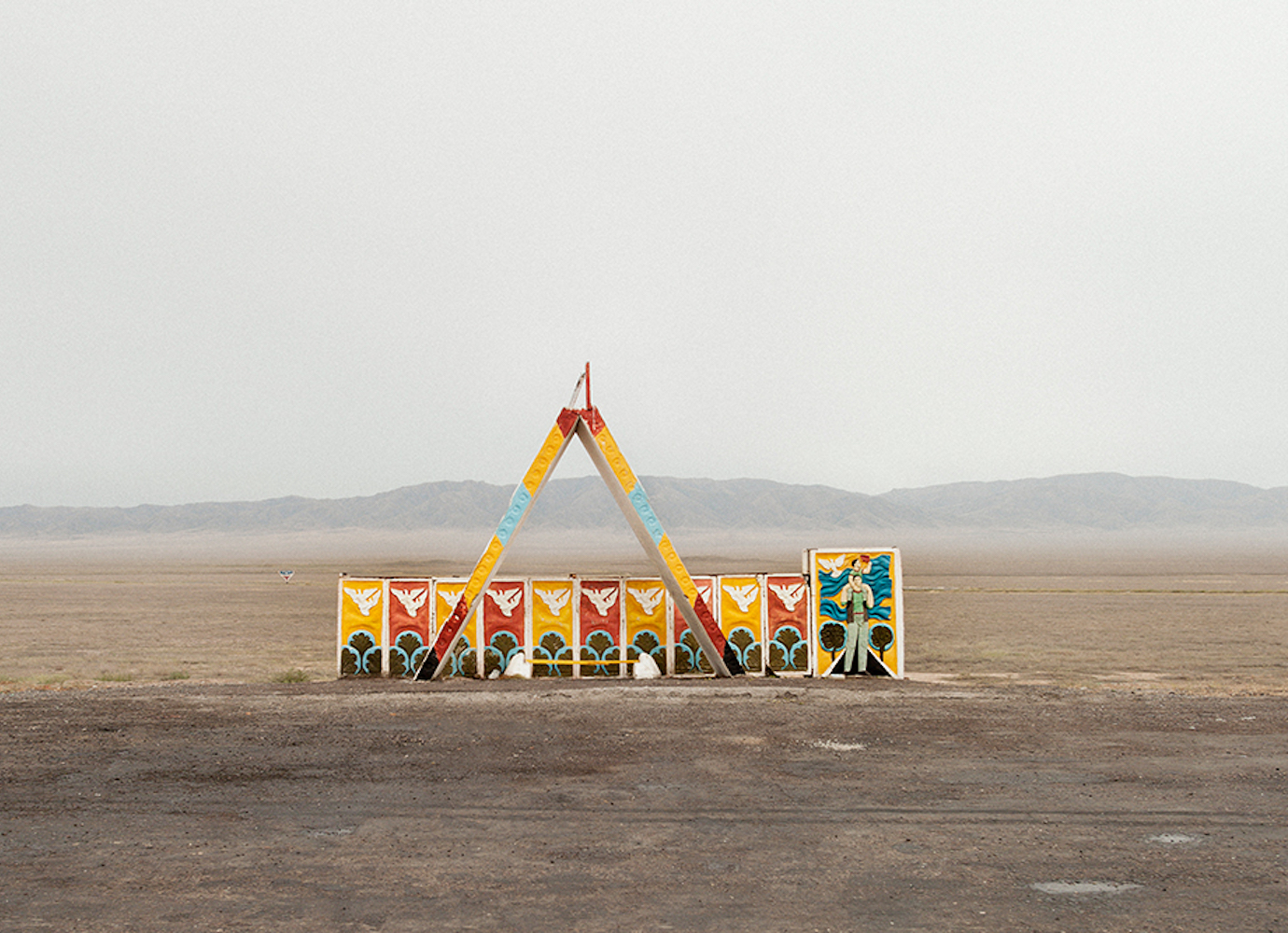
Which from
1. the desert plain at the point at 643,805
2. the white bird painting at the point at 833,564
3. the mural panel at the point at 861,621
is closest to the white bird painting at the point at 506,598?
the desert plain at the point at 643,805

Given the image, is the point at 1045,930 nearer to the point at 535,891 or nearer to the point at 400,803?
the point at 535,891

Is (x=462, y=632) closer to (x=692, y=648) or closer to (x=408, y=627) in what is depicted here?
(x=408, y=627)

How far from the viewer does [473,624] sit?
17625mm

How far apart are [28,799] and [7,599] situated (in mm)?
46296

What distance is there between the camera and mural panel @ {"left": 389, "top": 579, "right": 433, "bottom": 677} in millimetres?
17656

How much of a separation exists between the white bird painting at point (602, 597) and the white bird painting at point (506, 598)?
1321 millimetres

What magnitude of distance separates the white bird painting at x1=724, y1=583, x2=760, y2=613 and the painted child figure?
1.73m

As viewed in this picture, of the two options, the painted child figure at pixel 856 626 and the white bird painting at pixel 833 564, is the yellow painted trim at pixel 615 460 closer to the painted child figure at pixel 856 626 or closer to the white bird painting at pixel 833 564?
the white bird painting at pixel 833 564

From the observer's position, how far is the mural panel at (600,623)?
1758 centimetres

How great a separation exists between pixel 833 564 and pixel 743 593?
188cm

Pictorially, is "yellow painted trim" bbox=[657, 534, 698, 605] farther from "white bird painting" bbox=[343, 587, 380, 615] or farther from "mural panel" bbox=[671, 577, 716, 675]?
"white bird painting" bbox=[343, 587, 380, 615]

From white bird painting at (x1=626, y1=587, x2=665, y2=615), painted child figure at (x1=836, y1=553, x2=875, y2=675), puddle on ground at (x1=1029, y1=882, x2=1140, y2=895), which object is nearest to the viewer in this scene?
puddle on ground at (x1=1029, y1=882, x2=1140, y2=895)

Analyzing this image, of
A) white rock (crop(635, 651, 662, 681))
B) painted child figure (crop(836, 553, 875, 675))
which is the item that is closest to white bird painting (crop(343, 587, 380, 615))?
white rock (crop(635, 651, 662, 681))

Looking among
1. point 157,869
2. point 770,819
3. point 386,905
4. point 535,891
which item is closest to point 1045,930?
point 770,819
